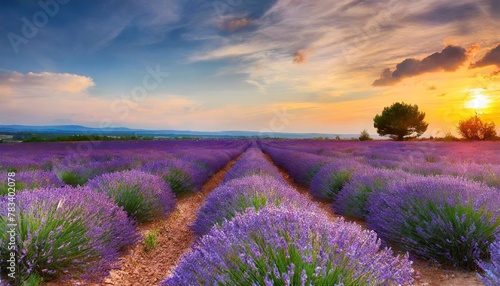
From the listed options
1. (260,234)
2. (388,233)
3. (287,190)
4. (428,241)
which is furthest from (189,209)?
(260,234)

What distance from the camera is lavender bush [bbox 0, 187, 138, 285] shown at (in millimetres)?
2775

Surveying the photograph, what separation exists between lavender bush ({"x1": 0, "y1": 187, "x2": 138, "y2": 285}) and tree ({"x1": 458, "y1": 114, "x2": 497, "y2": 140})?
41.4 meters

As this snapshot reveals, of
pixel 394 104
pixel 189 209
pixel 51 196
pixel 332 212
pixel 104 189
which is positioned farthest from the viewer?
pixel 394 104

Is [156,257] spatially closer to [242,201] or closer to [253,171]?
[242,201]

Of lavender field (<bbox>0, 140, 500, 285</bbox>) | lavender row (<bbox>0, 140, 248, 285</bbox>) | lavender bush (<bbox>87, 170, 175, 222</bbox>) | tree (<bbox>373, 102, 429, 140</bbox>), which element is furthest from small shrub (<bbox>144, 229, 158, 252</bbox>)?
tree (<bbox>373, 102, 429, 140</bbox>)

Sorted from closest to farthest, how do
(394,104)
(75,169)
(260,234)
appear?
(260,234) → (75,169) → (394,104)

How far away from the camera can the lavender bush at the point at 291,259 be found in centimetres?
167

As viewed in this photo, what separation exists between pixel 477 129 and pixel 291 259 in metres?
41.9

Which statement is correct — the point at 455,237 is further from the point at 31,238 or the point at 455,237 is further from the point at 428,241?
the point at 31,238

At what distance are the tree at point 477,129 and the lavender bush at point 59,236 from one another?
1629 inches

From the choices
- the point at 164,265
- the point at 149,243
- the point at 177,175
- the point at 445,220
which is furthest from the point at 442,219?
the point at 177,175

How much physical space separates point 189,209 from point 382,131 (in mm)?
47052

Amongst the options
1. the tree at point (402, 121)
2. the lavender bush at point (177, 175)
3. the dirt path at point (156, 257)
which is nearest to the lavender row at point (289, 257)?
the dirt path at point (156, 257)

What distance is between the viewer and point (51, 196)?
3.38 m
